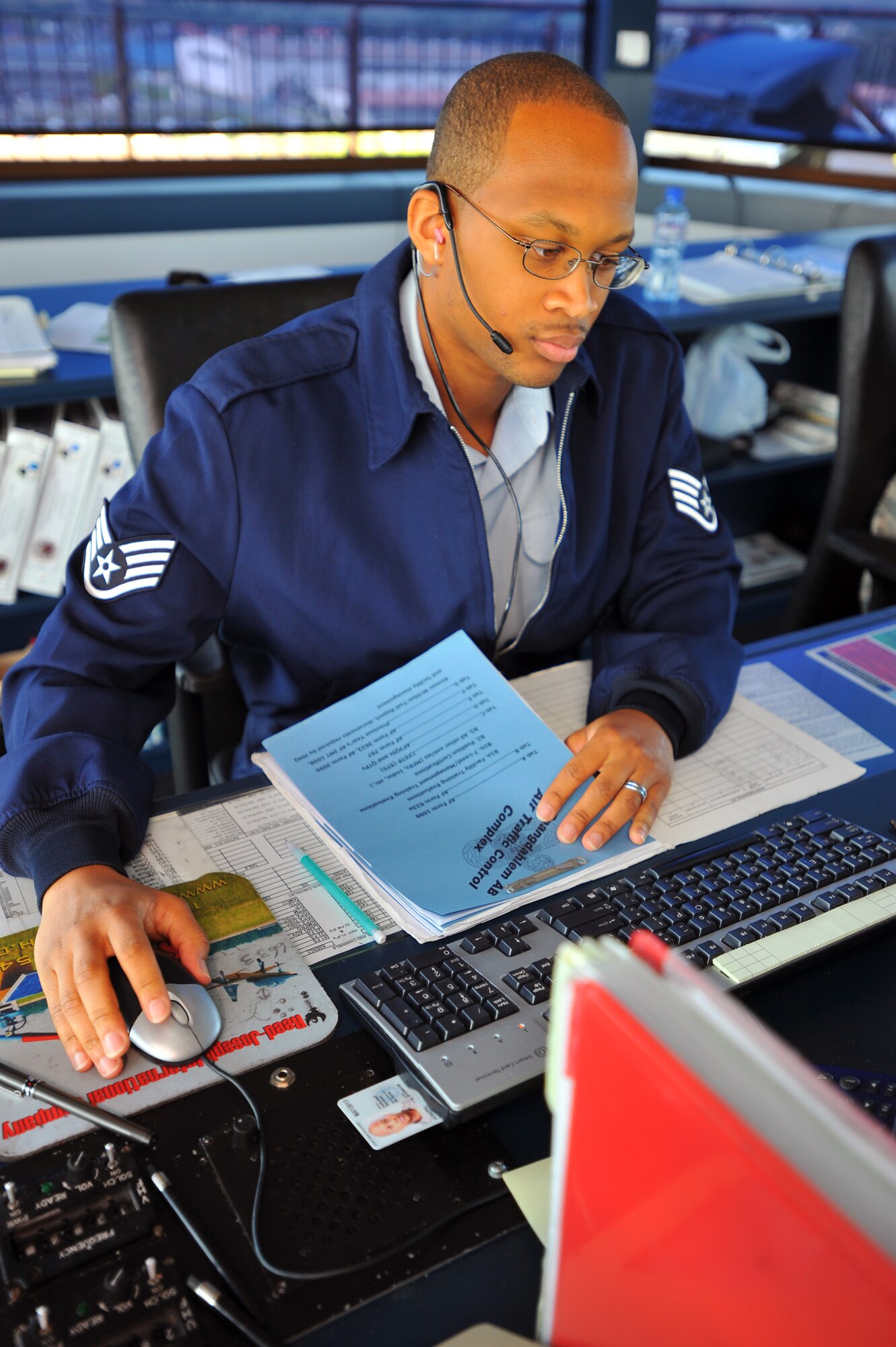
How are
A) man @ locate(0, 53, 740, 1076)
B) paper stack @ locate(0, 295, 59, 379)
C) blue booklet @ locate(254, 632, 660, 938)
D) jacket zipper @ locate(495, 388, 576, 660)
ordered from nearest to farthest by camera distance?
blue booklet @ locate(254, 632, 660, 938) < man @ locate(0, 53, 740, 1076) < jacket zipper @ locate(495, 388, 576, 660) < paper stack @ locate(0, 295, 59, 379)

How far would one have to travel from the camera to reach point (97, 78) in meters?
2.68

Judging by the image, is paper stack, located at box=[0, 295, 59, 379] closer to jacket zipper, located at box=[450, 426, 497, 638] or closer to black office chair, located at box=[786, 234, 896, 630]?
jacket zipper, located at box=[450, 426, 497, 638]

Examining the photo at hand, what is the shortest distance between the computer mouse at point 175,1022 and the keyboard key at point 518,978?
192 millimetres

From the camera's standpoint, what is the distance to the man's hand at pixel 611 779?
94cm

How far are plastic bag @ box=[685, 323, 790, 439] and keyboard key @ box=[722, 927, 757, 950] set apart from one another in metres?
1.96

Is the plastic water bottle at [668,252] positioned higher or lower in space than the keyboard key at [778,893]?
higher

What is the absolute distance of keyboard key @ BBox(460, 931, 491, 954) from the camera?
31.1 inches

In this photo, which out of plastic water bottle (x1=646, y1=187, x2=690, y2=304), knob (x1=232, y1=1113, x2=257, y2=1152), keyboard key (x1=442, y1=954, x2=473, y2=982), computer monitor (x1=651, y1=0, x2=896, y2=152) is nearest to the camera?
knob (x1=232, y1=1113, x2=257, y2=1152)

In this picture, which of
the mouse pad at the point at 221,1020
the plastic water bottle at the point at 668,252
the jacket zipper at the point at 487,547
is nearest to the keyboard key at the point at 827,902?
the mouse pad at the point at 221,1020

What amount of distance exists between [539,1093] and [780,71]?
3381mm

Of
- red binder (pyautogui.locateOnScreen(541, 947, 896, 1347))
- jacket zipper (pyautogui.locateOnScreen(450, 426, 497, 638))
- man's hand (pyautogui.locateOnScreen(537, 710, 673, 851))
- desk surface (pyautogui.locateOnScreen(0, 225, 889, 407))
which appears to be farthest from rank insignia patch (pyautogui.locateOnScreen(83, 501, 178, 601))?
desk surface (pyautogui.locateOnScreen(0, 225, 889, 407))

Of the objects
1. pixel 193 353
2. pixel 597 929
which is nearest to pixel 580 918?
pixel 597 929

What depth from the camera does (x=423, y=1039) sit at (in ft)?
2.31

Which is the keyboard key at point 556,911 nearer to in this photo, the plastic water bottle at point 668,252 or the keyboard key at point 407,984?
the keyboard key at point 407,984
